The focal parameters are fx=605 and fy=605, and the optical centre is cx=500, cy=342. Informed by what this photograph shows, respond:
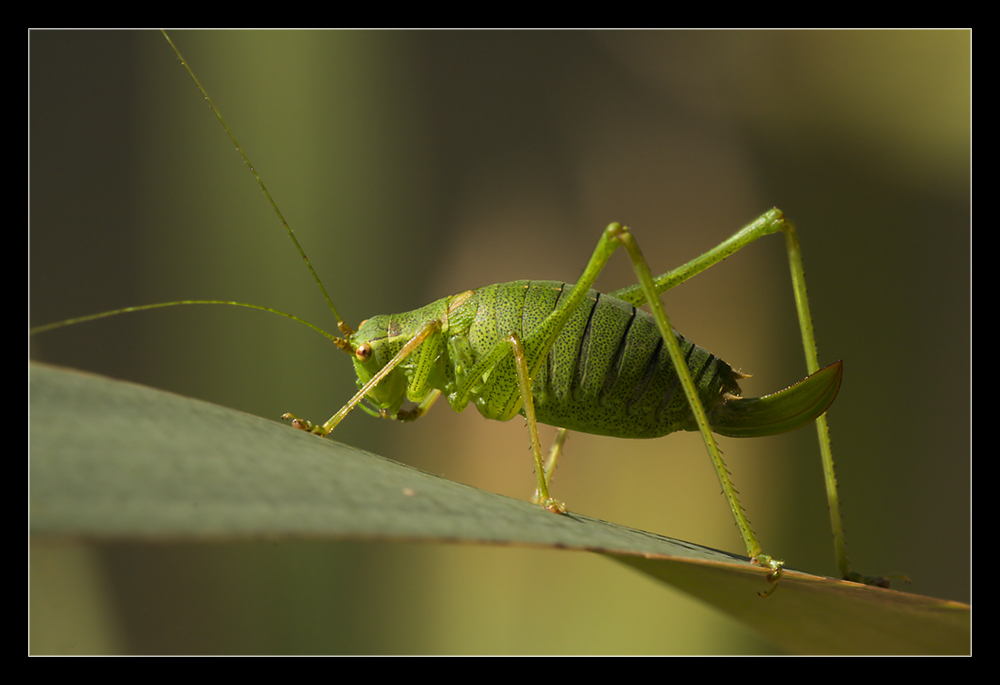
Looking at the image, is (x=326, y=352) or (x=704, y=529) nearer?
(x=326, y=352)

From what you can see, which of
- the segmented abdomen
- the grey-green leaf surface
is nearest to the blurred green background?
the segmented abdomen

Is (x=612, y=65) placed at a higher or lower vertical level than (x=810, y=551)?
higher

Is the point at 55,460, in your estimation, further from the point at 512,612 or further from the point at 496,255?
the point at 496,255

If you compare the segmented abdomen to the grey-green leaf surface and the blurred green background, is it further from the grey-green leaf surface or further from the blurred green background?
the grey-green leaf surface

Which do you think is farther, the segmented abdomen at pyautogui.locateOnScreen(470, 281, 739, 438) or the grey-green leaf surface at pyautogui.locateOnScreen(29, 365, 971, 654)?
the segmented abdomen at pyautogui.locateOnScreen(470, 281, 739, 438)

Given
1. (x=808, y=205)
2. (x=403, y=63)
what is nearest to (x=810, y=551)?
(x=808, y=205)

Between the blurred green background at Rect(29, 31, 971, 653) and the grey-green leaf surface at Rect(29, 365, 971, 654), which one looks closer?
the grey-green leaf surface at Rect(29, 365, 971, 654)
